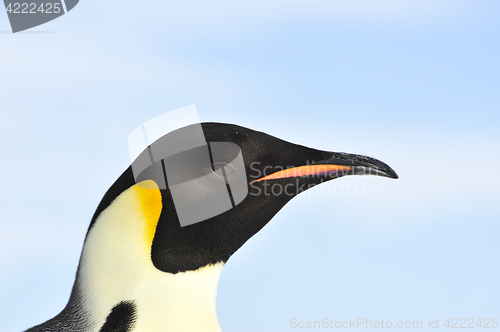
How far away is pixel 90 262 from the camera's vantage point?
7.78ft

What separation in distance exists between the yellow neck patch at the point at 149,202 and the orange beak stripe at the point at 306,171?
587 mm

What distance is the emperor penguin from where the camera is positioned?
7.61ft

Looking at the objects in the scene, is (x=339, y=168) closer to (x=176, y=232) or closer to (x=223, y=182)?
(x=223, y=182)

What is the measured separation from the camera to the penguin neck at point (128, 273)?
2311 millimetres

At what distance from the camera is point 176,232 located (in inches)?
95.2

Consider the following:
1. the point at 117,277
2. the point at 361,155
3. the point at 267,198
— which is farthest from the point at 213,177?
the point at 361,155

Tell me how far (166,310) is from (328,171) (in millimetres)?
1149

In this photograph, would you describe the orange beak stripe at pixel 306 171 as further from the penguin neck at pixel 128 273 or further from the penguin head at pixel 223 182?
the penguin neck at pixel 128 273

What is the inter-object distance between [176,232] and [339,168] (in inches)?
38.6

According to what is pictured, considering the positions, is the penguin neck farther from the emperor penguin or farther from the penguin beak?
the penguin beak

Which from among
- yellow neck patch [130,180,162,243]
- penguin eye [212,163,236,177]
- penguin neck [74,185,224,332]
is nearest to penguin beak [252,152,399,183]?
penguin eye [212,163,236,177]

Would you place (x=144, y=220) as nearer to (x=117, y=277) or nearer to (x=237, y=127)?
(x=117, y=277)

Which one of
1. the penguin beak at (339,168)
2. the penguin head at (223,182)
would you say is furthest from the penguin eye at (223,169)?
the penguin beak at (339,168)

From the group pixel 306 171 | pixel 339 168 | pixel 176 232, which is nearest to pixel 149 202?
pixel 176 232
